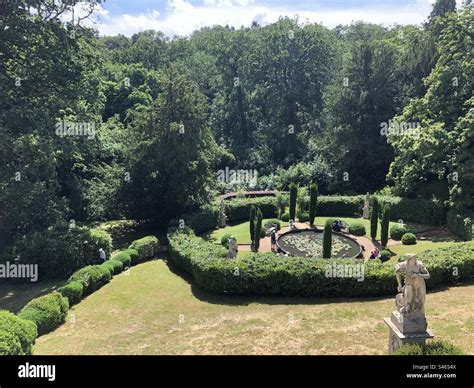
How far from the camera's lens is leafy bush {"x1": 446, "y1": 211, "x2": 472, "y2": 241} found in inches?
1163

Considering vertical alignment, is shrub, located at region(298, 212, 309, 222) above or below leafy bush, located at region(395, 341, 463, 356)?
below

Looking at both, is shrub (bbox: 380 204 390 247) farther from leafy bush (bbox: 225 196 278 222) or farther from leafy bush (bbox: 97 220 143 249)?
leafy bush (bbox: 97 220 143 249)

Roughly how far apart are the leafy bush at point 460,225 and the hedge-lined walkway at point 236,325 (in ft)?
35.4

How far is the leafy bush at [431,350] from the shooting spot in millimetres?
10273

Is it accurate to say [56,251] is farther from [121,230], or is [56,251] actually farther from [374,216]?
[374,216]

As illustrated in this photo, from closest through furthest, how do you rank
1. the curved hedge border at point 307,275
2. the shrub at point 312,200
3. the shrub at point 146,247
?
1. the curved hedge border at point 307,275
2. the shrub at point 146,247
3. the shrub at point 312,200

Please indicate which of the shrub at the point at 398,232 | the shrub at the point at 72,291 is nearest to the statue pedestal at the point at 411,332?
the shrub at the point at 72,291

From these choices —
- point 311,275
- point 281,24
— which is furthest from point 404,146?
point 281,24

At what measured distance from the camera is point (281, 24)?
6438cm

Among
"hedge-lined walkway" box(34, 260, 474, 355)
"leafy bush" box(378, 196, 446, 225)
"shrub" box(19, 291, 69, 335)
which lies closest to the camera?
"hedge-lined walkway" box(34, 260, 474, 355)

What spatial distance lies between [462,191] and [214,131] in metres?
38.4

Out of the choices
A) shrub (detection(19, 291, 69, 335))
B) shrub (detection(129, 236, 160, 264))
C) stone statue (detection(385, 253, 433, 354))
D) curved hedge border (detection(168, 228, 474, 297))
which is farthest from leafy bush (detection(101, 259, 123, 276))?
stone statue (detection(385, 253, 433, 354))

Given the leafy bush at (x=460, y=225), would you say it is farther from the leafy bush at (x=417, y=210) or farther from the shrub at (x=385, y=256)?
the shrub at (x=385, y=256)
